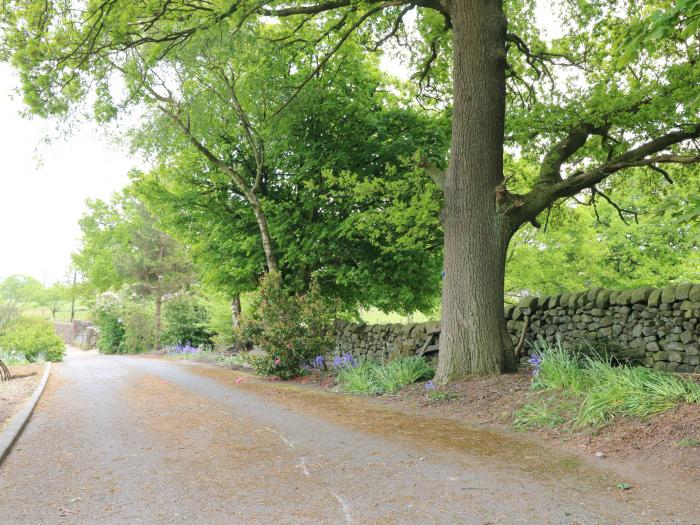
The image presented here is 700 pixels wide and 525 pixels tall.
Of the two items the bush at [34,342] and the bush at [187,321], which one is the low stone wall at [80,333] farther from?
the bush at [34,342]

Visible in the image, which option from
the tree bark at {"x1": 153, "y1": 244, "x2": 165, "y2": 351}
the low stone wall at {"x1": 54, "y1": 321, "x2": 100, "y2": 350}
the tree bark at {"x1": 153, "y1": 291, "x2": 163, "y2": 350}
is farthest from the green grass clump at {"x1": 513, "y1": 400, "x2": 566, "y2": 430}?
the low stone wall at {"x1": 54, "y1": 321, "x2": 100, "y2": 350}

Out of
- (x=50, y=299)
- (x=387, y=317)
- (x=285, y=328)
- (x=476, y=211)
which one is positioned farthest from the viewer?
(x=50, y=299)

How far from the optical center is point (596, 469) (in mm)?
4469

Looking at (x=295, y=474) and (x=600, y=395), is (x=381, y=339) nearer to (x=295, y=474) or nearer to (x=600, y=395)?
(x=600, y=395)

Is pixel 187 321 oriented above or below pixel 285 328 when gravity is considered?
below

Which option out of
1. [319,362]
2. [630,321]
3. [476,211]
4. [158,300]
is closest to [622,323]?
[630,321]

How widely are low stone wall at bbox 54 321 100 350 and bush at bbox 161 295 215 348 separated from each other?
15.9m

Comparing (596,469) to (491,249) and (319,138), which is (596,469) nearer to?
(491,249)

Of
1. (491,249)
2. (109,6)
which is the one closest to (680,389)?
(491,249)

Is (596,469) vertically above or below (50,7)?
below

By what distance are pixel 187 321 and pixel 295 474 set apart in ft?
72.5

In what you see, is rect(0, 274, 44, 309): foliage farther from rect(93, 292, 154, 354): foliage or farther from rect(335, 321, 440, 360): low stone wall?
rect(335, 321, 440, 360): low stone wall

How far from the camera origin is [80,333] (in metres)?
46.8

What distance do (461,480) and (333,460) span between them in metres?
1.30
